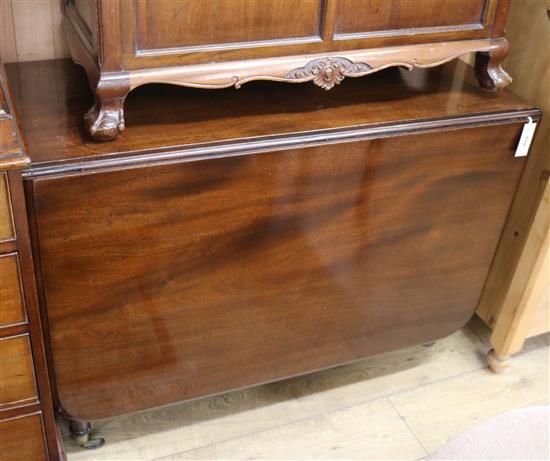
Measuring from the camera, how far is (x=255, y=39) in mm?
1198

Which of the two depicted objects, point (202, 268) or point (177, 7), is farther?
point (202, 268)

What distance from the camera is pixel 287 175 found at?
127 centimetres

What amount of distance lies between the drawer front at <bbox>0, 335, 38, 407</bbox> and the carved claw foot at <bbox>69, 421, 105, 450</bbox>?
297mm

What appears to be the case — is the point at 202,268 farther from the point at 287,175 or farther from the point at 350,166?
the point at 350,166

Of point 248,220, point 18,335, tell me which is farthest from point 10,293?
point 248,220

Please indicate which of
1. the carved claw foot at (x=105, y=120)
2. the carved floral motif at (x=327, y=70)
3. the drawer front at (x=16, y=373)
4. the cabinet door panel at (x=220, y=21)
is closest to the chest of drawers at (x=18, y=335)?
the drawer front at (x=16, y=373)

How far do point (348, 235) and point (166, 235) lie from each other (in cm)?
38

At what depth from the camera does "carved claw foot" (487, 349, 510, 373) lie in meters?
1.78

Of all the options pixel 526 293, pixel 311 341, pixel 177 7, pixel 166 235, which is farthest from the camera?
pixel 526 293

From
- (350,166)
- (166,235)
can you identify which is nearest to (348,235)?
(350,166)

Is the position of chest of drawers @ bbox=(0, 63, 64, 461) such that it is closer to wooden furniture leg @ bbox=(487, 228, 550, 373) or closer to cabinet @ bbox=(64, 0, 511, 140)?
cabinet @ bbox=(64, 0, 511, 140)

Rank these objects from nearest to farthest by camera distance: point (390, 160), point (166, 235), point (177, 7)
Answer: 1. point (177, 7)
2. point (166, 235)
3. point (390, 160)

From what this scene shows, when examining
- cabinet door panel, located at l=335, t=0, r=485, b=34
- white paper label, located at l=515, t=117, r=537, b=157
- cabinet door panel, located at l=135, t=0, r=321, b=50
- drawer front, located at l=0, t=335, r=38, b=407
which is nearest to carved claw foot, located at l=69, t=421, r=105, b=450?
drawer front, located at l=0, t=335, r=38, b=407

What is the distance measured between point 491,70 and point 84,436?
1.17 meters
